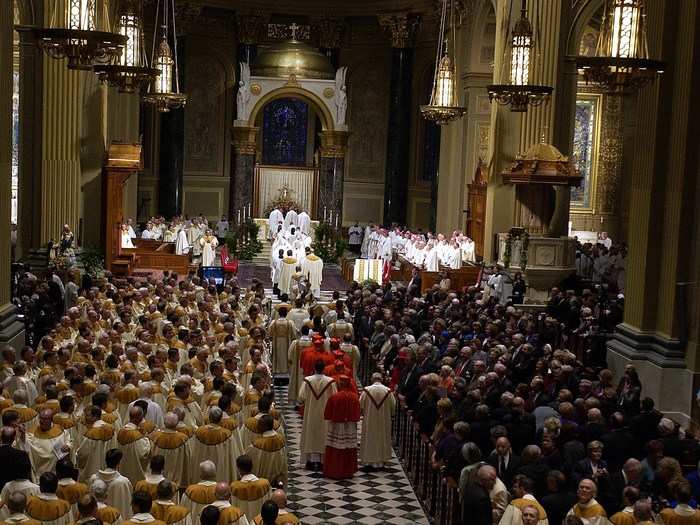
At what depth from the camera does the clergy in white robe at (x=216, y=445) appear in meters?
10.7

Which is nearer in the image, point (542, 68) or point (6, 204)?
point (6, 204)

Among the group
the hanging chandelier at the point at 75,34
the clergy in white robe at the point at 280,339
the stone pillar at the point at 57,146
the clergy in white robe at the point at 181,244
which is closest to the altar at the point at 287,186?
the clergy in white robe at the point at 181,244

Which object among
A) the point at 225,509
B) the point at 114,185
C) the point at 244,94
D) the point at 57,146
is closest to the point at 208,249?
the point at 114,185

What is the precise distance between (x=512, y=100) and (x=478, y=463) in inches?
431

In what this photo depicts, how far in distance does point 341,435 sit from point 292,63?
24.7 metres

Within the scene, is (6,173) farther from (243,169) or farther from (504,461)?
(243,169)

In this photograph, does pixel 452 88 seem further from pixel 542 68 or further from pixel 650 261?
pixel 650 261

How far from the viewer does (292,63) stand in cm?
3603

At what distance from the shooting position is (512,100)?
Result: 1923 cm

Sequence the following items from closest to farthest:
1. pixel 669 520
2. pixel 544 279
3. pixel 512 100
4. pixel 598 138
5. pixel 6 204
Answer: pixel 669 520, pixel 6 204, pixel 512 100, pixel 544 279, pixel 598 138

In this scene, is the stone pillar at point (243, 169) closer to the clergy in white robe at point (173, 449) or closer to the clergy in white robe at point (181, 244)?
the clergy in white robe at point (181, 244)

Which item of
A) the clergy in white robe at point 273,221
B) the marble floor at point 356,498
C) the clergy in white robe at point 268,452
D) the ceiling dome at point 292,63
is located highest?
the ceiling dome at point 292,63

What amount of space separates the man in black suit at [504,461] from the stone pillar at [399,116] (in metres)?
26.6

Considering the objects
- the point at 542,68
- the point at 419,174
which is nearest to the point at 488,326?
the point at 542,68
